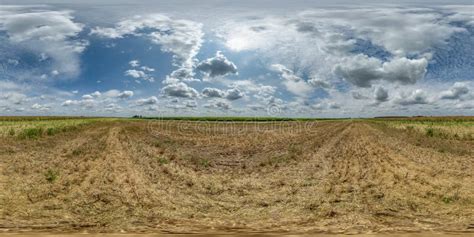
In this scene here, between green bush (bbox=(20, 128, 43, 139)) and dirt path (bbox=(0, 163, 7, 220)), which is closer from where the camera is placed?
dirt path (bbox=(0, 163, 7, 220))

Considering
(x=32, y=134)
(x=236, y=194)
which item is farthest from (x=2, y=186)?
(x=32, y=134)

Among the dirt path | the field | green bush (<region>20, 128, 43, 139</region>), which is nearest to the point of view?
the field

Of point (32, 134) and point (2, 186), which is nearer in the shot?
point (2, 186)

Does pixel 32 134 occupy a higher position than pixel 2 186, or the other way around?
pixel 32 134

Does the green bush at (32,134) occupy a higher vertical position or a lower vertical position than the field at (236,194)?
higher

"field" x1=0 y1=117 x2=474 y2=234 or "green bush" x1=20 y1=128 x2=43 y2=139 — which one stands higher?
"green bush" x1=20 y1=128 x2=43 y2=139

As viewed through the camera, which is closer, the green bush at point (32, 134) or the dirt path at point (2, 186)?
the dirt path at point (2, 186)

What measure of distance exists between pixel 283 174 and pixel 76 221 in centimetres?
835

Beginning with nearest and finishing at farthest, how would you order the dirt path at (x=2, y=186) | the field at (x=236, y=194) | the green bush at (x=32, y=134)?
the field at (x=236, y=194) → the dirt path at (x=2, y=186) → the green bush at (x=32, y=134)

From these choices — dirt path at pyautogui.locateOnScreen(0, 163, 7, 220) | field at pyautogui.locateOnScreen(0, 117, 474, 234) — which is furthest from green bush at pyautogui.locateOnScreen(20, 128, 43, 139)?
dirt path at pyautogui.locateOnScreen(0, 163, 7, 220)

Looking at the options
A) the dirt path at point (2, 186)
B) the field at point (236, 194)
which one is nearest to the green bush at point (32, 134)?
the field at point (236, 194)

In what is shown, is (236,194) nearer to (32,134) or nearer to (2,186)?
(2,186)

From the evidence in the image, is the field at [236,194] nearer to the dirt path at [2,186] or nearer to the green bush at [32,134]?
the dirt path at [2,186]

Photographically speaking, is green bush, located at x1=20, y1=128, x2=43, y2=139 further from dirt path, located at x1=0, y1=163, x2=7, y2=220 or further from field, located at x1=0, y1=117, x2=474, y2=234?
dirt path, located at x1=0, y1=163, x2=7, y2=220
